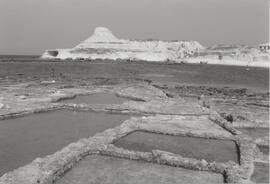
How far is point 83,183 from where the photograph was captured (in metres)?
9.85

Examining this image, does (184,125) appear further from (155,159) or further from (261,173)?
(261,173)

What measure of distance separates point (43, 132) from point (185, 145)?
25.1ft

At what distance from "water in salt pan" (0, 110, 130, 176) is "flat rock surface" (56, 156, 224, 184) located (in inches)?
96.5

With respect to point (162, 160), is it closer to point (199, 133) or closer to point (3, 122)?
point (199, 133)

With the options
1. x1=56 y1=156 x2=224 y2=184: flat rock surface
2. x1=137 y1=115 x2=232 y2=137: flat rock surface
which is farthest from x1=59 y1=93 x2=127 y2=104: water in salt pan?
x1=56 y1=156 x2=224 y2=184: flat rock surface

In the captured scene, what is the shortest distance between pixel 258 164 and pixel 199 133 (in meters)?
4.68

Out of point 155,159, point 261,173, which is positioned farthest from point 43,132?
point 261,173

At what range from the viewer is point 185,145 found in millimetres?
14852

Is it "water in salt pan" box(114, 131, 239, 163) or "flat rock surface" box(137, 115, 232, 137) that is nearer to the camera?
"water in salt pan" box(114, 131, 239, 163)

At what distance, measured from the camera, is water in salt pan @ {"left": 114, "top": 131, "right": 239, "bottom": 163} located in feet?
43.8

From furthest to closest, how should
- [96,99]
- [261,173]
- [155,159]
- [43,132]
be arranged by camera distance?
1. [96,99]
2. [43,132]
3. [155,159]
4. [261,173]

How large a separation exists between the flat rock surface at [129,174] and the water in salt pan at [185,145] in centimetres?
193

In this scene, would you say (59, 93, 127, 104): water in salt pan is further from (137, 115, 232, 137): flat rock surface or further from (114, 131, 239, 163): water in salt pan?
(114, 131, 239, 163): water in salt pan

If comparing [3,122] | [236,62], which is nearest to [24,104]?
[3,122]
